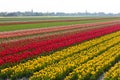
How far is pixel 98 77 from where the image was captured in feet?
42.8

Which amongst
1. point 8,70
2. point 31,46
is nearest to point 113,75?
point 8,70

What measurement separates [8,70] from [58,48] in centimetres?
752

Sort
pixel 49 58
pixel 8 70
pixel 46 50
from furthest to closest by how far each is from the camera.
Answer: pixel 46 50 → pixel 49 58 → pixel 8 70

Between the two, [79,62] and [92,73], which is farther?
[79,62]

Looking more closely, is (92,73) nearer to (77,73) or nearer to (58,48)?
(77,73)

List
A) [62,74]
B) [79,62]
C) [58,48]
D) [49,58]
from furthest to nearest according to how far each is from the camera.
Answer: [58,48] → [49,58] → [79,62] → [62,74]

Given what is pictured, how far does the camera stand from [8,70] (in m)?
13.9

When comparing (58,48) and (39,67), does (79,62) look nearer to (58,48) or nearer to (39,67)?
(39,67)

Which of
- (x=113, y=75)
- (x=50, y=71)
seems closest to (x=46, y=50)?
(x=50, y=71)

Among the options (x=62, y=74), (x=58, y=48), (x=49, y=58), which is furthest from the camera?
(x=58, y=48)

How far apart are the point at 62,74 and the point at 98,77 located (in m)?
1.62

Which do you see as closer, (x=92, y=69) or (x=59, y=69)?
(x=92, y=69)

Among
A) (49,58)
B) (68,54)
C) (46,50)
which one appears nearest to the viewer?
(49,58)

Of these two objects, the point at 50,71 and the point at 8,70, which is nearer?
the point at 50,71
